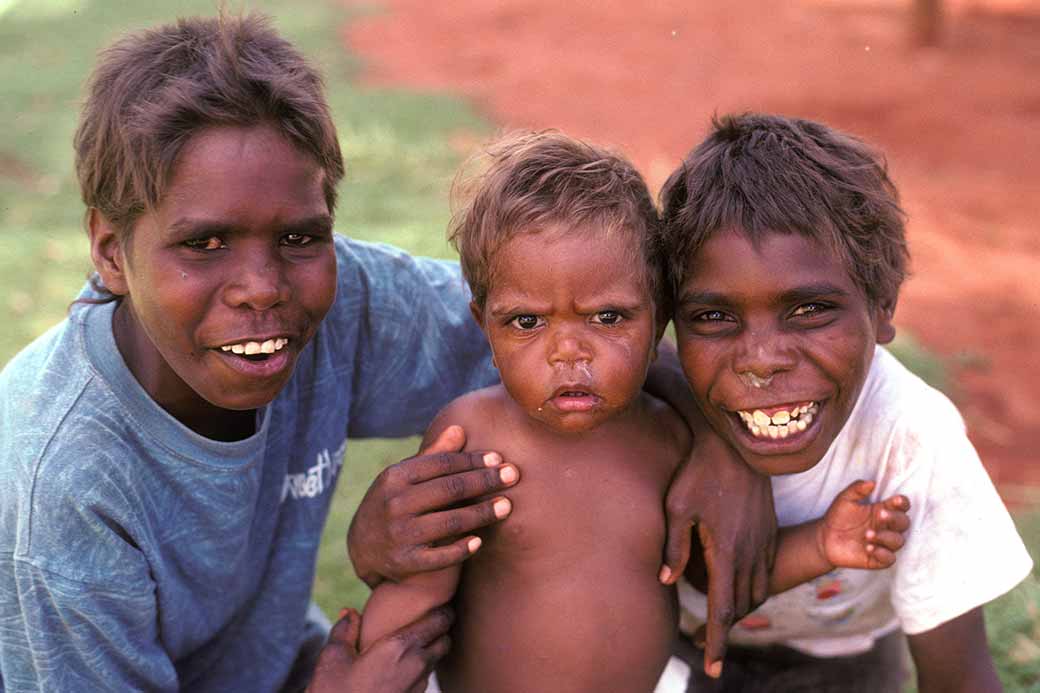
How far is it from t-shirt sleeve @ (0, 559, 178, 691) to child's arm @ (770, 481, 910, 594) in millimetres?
1338

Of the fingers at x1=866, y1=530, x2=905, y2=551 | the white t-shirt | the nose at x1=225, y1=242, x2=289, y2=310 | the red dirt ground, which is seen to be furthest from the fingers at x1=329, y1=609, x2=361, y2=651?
the red dirt ground

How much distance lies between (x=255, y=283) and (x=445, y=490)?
558 mm

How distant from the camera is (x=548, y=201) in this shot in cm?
A: 222

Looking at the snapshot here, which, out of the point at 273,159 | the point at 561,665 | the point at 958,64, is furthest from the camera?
the point at 958,64

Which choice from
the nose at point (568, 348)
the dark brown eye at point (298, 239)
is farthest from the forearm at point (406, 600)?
the dark brown eye at point (298, 239)

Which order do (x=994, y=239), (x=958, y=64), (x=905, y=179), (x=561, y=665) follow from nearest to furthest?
(x=561, y=665) → (x=994, y=239) → (x=905, y=179) → (x=958, y=64)

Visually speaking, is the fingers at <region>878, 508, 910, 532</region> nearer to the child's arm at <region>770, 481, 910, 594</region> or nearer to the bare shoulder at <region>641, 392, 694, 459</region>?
the child's arm at <region>770, 481, 910, 594</region>

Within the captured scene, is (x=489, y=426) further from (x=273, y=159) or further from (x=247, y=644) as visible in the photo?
(x=247, y=644)

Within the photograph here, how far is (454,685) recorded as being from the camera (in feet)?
7.93

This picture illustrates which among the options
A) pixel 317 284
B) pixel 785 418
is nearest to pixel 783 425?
pixel 785 418

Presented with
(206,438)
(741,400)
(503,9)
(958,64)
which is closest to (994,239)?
(958,64)

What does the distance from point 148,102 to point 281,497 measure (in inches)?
39.4

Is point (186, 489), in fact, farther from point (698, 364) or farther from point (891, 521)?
point (891, 521)

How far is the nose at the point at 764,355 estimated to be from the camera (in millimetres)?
2160
